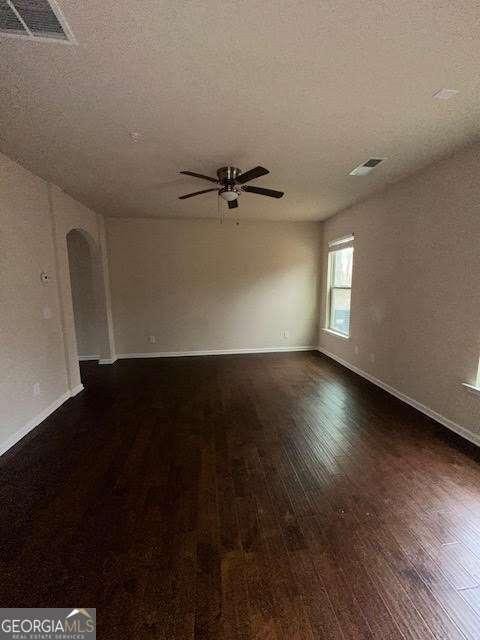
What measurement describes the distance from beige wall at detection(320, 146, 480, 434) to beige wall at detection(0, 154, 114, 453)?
4171mm

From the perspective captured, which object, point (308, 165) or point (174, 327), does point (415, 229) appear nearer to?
point (308, 165)

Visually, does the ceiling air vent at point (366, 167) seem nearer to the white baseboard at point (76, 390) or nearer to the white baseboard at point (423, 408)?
the white baseboard at point (423, 408)

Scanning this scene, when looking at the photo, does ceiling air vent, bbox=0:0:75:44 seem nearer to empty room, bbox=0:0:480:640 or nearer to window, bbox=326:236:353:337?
empty room, bbox=0:0:480:640

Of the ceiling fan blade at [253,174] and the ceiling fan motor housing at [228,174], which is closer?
the ceiling fan blade at [253,174]

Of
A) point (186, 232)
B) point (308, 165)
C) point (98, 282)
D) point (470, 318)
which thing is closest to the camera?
point (470, 318)

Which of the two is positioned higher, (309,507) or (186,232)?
(186,232)

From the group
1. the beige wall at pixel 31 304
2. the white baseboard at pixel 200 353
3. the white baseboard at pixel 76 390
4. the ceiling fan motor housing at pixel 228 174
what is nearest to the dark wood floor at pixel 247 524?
the beige wall at pixel 31 304

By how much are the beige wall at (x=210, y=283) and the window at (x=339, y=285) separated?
39 centimetres

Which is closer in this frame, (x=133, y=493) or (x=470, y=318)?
(x=133, y=493)

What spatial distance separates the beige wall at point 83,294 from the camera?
4809mm

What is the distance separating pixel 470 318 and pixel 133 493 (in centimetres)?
317

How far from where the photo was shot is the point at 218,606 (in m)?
1.17

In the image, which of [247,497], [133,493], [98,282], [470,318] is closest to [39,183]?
[98,282]

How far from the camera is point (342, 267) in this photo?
5.04 m
